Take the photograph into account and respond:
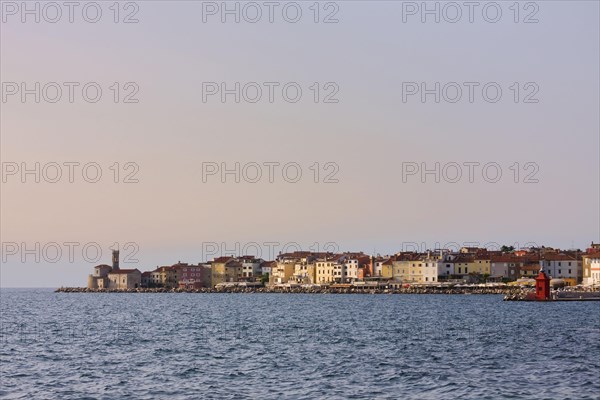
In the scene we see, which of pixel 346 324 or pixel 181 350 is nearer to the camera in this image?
pixel 181 350

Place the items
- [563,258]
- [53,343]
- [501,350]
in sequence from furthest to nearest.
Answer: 1. [563,258]
2. [53,343]
3. [501,350]

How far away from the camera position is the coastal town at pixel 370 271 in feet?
466

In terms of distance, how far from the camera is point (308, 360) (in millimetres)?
35594

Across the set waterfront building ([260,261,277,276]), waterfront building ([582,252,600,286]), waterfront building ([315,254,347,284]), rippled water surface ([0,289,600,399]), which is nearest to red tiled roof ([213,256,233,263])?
waterfront building ([260,261,277,276])

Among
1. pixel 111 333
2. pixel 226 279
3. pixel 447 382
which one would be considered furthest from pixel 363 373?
pixel 226 279

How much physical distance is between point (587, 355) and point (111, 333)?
1060 inches

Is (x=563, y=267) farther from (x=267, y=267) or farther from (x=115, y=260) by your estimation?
(x=115, y=260)

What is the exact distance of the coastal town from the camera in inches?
5595

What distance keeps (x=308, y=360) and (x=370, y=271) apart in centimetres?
12307

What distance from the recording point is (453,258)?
502 ft

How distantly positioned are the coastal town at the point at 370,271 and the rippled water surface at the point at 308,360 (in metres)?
74.3

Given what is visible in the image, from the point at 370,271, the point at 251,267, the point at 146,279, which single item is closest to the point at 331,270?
the point at 370,271

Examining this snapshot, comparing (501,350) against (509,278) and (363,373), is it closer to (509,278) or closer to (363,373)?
(363,373)

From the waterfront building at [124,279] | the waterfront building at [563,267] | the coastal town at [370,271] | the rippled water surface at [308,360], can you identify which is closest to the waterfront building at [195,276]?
the coastal town at [370,271]
